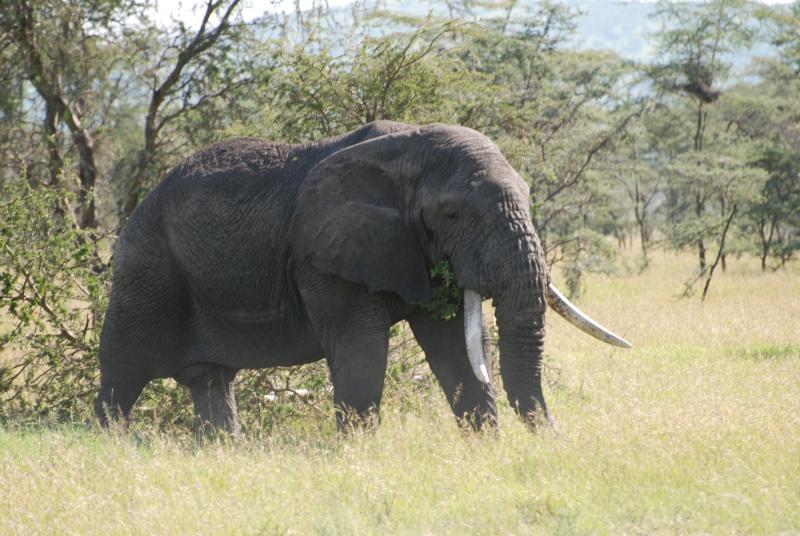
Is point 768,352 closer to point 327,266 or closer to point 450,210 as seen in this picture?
point 450,210

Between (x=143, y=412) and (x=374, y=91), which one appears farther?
(x=374, y=91)

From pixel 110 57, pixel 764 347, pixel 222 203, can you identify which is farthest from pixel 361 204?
pixel 110 57

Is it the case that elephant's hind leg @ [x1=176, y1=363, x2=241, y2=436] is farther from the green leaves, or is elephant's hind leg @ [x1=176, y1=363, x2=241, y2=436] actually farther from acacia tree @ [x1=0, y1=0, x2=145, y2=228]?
acacia tree @ [x1=0, y1=0, x2=145, y2=228]

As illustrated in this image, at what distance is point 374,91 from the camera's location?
992 centimetres

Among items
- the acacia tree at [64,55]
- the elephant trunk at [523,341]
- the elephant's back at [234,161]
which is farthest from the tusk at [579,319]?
the acacia tree at [64,55]

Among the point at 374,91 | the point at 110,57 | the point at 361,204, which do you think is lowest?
the point at 361,204

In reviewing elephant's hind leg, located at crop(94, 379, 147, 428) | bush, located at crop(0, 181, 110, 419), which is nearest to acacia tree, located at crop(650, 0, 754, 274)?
bush, located at crop(0, 181, 110, 419)

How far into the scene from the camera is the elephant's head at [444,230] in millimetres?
6344

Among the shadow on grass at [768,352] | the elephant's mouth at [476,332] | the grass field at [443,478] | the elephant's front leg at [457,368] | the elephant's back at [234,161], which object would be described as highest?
the elephant's back at [234,161]

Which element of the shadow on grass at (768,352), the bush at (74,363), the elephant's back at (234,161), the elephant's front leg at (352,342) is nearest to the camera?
the elephant's front leg at (352,342)

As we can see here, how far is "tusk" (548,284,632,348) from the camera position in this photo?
263 inches

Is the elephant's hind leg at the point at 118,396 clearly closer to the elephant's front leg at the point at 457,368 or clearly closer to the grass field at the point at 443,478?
the grass field at the point at 443,478

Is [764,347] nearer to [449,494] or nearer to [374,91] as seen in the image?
[374,91]

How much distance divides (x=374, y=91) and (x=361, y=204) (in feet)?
10.5
